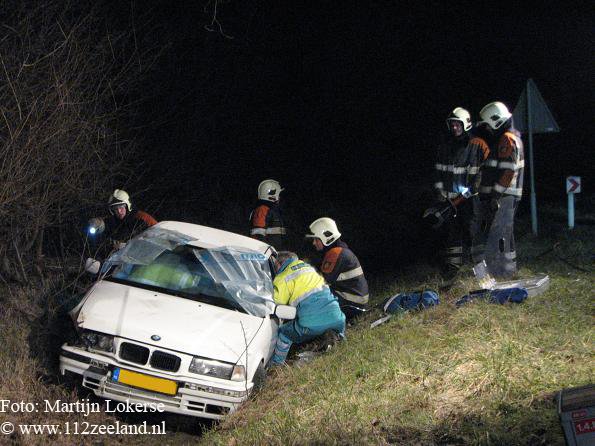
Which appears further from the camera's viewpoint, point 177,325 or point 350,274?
point 350,274

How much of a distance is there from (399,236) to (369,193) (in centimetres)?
406

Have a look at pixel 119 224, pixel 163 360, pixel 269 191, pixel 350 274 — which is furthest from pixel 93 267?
pixel 269 191

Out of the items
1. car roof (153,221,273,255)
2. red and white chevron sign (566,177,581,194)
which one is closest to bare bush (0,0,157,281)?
car roof (153,221,273,255)

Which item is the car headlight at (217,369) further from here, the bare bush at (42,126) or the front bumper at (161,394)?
the bare bush at (42,126)

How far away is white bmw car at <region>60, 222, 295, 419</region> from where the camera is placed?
6.34 meters

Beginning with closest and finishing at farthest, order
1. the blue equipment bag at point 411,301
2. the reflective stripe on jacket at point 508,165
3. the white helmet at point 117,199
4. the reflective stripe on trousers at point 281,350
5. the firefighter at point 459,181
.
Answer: the reflective stripe on trousers at point 281,350
the blue equipment bag at point 411,301
the reflective stripe on jacket at point 508,165
the white helmet at point 117,199
the firefighter at point 459,181

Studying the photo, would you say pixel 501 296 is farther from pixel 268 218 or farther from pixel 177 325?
pixel 177 325

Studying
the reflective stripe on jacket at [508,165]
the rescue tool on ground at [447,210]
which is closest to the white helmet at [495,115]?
the reflective stripe on jacket at [508,165]

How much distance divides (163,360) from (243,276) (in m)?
1.61

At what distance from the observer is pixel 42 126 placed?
864cm

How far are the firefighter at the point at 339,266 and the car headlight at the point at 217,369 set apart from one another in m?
2.73

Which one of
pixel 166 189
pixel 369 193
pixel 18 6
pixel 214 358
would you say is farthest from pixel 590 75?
pixel 214 358

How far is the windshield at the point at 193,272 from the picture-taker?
7.47m

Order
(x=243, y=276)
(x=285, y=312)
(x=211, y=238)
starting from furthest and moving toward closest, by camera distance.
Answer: (x=211, y=238) → (x=243, y=276) → (x=285, y=312)
